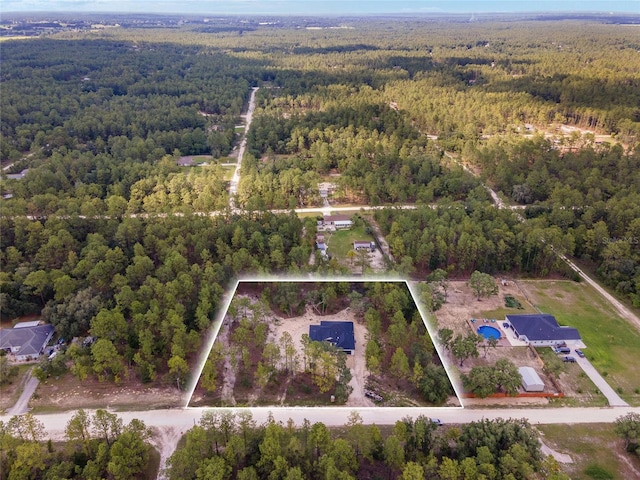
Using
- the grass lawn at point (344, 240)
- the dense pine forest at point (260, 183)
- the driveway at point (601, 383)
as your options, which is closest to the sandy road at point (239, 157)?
the dense pine forest at point (260, 183)

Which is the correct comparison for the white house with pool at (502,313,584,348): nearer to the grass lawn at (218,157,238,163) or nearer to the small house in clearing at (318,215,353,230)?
the small house in clearing at (318,215,353,230)

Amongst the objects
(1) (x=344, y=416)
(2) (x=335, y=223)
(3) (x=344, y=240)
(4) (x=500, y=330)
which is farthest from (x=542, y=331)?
(2) (x=335, y=223)

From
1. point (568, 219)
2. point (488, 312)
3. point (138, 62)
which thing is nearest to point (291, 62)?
point (138, 62)

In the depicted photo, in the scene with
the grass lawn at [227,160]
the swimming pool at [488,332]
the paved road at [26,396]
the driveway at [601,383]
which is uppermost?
the grass lawn at [227,160]

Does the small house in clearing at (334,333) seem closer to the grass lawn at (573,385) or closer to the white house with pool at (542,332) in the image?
the grass lawn at (573,385)

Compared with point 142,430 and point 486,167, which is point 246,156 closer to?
point 486,167

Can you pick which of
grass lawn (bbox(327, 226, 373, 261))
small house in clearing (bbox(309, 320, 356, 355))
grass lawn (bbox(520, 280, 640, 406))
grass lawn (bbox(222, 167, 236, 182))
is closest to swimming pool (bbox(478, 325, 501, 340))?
grass lawn (bbox(520, 280, 640, 406))
